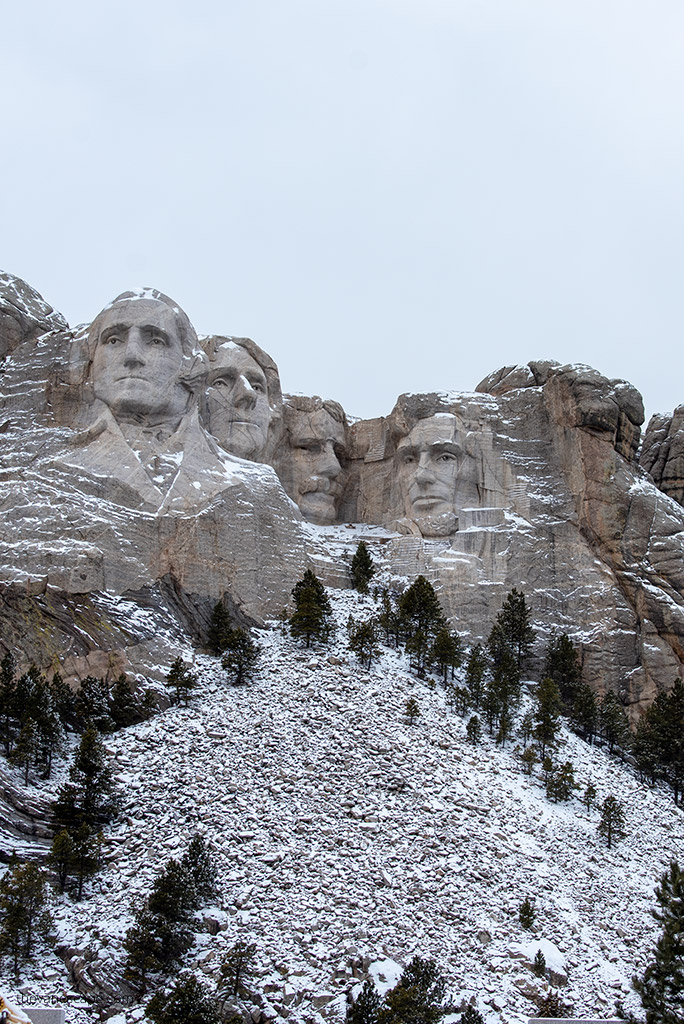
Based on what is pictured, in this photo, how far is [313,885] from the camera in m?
32.6

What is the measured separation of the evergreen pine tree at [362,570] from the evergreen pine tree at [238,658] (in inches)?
269

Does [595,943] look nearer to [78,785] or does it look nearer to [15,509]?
[78,785]

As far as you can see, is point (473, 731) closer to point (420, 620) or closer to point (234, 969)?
point (420, 620)

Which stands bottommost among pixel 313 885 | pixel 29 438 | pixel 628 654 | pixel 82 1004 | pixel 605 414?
pixel 82 1004

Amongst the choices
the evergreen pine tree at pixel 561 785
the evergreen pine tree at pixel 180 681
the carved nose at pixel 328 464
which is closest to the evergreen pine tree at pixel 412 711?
the evergreen pine tree at pixel 561 785

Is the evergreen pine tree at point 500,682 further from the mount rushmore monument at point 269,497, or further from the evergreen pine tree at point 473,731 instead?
the mount rushmore monument at point 269,497

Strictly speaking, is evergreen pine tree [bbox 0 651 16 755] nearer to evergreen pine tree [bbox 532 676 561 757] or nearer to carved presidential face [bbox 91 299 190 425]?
carved presidential face [bbox 91 299 190 425]

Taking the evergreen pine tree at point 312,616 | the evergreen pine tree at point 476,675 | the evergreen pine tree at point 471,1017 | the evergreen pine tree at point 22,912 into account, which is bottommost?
the evergreen pine tree at point 471,1017

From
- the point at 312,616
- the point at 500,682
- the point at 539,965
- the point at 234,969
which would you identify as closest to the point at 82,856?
the point at 234,969

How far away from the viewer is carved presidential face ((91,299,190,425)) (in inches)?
1773

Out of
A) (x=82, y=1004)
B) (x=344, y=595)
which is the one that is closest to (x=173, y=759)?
(x=82, y=1004)

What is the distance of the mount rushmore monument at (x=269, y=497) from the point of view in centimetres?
4109

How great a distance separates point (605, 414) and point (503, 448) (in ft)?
11.8

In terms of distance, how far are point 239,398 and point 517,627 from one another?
11.7 metres
